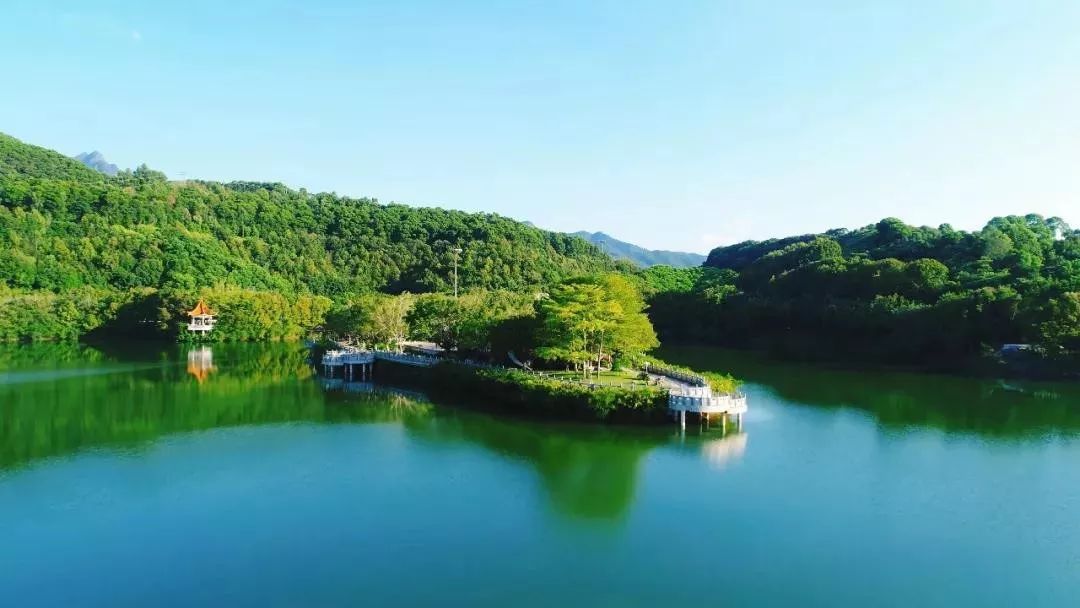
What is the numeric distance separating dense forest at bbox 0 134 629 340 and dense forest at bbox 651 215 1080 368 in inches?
699

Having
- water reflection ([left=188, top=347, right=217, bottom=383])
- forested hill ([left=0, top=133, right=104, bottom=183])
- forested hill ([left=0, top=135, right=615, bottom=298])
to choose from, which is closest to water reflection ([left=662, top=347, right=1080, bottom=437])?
water reflection ([left=188, top=347, right=217, bottom=383])

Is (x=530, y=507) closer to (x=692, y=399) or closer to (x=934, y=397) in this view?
(x=692, y=399)

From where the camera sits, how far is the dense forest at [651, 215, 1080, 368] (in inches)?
1517

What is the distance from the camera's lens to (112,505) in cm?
1697

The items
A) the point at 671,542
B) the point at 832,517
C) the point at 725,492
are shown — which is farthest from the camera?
the point at 725,492

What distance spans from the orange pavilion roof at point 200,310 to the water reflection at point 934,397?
35.7 meters

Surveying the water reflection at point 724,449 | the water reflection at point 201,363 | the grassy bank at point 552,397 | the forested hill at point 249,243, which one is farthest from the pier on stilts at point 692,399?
the forested hill at point 249,243

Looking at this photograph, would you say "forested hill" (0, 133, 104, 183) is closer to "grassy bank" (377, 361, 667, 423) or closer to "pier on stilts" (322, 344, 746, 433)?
"pier on stilts" (322, 344, 746, 433)

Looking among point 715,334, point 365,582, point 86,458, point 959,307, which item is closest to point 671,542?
point 365,582

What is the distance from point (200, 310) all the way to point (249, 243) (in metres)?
21.8

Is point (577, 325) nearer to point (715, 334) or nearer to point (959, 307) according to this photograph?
point (959, 307)

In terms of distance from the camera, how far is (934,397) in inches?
1211

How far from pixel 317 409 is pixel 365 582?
54.7ft

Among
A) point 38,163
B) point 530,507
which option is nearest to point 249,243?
point 38,163
